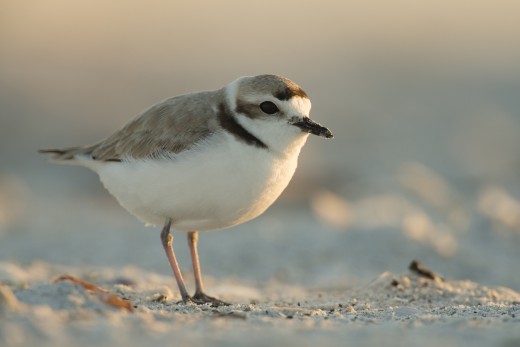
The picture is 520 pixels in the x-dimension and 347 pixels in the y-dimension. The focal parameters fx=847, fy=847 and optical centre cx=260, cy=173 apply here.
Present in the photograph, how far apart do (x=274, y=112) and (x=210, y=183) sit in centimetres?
53

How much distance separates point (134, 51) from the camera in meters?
29.6

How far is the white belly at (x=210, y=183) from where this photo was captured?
14.4 feet

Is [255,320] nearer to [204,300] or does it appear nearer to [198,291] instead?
[204,300]

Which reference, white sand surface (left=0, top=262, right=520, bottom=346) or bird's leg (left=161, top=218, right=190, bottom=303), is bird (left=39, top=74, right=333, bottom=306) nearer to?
bird's leg (left=161, top=218, right=190, bottom=303)

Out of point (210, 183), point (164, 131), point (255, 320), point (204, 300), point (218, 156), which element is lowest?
point (255, 320)

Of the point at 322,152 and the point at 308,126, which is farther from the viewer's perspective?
the point at 322,152

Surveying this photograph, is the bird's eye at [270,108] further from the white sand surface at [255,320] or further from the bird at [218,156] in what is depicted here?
the white sand surface at [255,320]

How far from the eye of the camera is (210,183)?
4.37 metres

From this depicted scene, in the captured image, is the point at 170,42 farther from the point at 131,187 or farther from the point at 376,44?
the point at 131,187

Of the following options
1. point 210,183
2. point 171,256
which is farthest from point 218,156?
point 171,256

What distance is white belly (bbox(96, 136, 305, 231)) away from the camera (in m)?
4.38

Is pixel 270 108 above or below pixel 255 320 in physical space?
above

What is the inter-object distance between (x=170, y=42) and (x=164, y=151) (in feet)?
93.2

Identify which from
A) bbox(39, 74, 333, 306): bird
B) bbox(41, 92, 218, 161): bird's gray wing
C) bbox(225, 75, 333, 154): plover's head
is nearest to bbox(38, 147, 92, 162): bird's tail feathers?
bbox(41, 92, 218, 161): bird's gray wing
